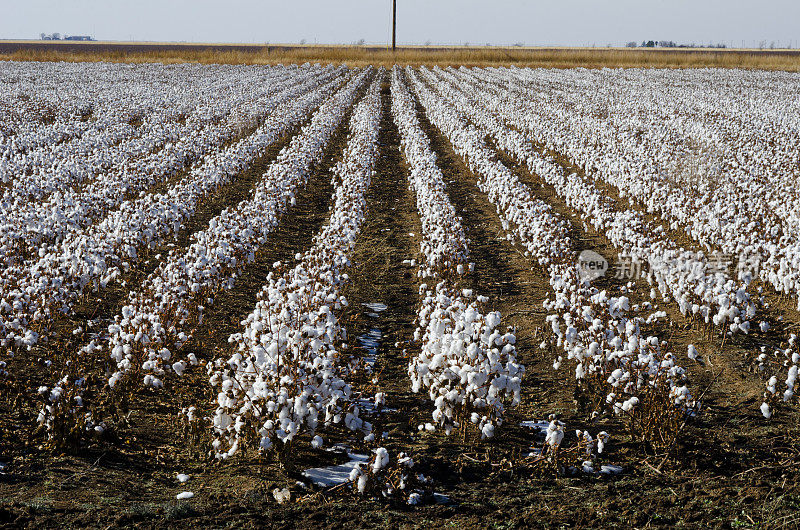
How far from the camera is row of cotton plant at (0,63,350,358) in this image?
24.7 ft

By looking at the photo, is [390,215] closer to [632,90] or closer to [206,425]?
[206,425]

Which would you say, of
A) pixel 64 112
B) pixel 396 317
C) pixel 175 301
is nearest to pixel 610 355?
pixel 396 317

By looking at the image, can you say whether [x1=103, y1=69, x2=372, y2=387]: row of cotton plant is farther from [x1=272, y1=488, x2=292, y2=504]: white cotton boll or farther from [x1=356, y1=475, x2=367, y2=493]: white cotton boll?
[x1=356, y1=475, x2=367, y2=493]: white cotton boll

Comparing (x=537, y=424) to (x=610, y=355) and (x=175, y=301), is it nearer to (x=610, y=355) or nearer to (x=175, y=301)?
(x=610, y=355)

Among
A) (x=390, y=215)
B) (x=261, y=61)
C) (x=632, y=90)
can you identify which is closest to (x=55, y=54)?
(x=261, y=61)

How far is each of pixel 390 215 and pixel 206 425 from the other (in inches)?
338

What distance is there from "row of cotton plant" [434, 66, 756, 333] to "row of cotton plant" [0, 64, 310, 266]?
9498mm

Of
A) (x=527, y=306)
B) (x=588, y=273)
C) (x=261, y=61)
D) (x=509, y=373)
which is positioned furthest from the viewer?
(x=261, y=61)

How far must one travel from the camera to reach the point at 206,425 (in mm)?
5996

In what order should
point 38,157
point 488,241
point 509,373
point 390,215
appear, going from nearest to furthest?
point 509,373
point 488,241
point 390,215
point 38,157

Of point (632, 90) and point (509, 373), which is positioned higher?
point (632, 90)

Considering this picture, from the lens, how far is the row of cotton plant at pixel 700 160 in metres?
11.0

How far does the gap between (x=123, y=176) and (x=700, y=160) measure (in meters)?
14.8

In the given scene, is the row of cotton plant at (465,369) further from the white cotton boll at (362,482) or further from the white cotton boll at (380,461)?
the white cotton boll at (362,482)
